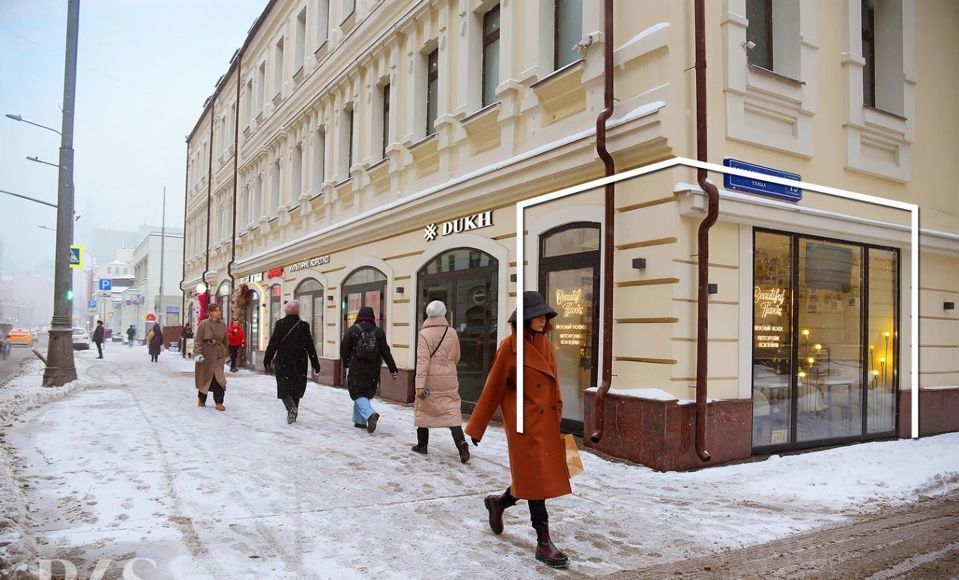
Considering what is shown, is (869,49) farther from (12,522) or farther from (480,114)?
(12,522)

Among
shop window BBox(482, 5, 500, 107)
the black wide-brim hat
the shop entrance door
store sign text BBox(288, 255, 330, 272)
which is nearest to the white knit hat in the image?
the shop entrance door

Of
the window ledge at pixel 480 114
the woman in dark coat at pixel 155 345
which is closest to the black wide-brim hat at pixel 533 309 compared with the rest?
the window ledge at pixel 480 114

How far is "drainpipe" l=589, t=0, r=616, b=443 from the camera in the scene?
285 inches

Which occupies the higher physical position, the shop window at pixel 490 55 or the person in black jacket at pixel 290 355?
the shop window at pixel 490 55

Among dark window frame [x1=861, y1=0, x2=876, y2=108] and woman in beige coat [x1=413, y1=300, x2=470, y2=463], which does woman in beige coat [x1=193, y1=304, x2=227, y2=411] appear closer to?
woman in beige coat [x1=413, y1=300, x2=470, y2=463]

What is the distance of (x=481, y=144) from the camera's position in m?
10.2

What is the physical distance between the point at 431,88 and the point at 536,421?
30.3ft

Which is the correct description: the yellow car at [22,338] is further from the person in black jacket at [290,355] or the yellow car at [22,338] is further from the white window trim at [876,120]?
the white window trim at [876,120]

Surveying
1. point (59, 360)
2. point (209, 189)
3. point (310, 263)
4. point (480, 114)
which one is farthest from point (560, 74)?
point (209, 189)

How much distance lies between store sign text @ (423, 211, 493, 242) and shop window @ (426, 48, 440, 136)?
186 cm

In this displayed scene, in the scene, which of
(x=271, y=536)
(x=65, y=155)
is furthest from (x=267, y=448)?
(x=65, y=155)

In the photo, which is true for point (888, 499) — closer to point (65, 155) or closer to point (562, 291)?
point (562, 291)

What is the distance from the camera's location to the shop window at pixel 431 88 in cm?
1202

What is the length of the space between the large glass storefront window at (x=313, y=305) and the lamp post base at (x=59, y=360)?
5045mm
